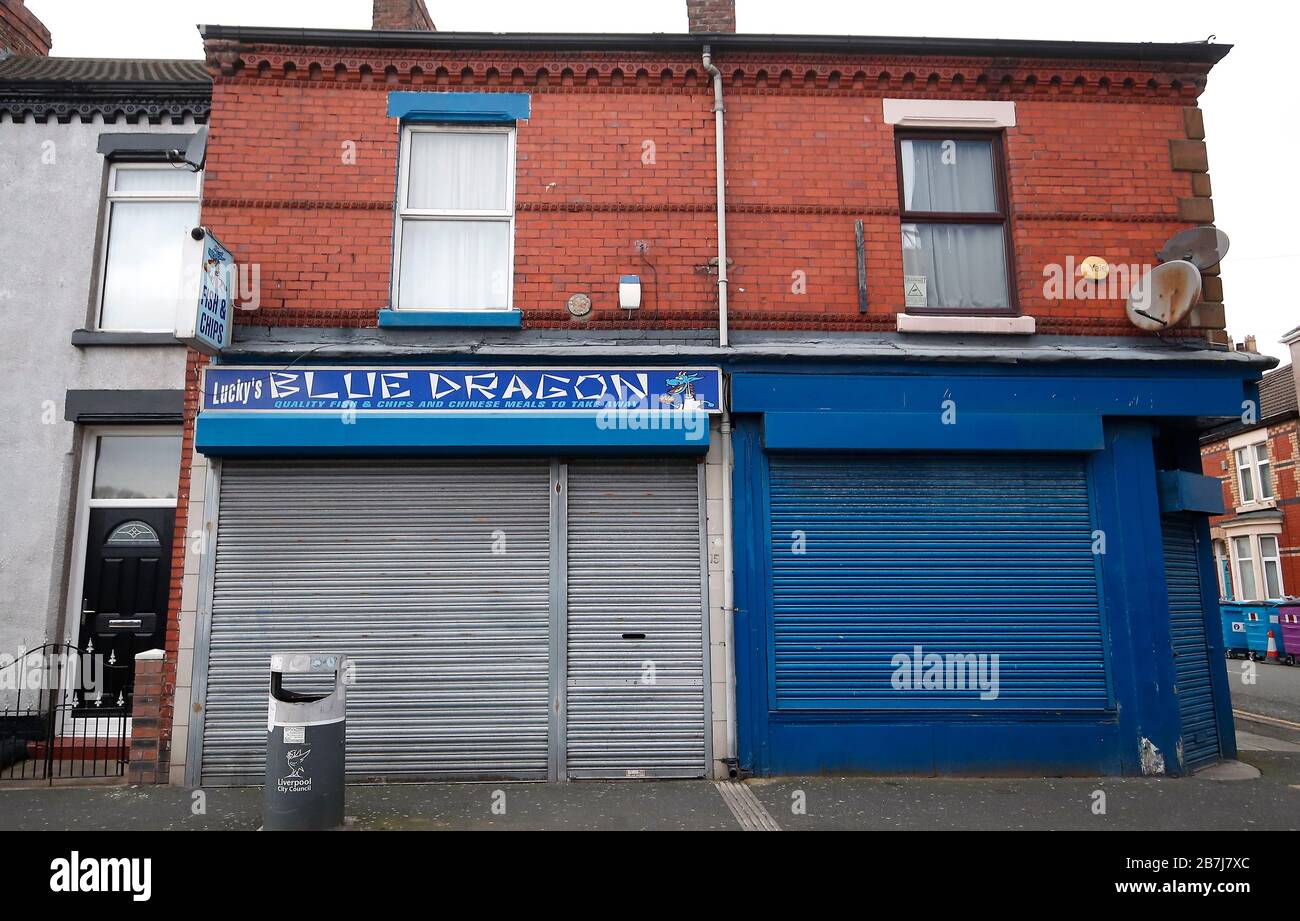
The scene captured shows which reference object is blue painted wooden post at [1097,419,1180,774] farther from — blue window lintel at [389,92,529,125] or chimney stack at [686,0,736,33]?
blue window lintel at [389,92,529,125]

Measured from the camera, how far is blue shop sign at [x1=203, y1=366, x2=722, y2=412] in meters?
7.46

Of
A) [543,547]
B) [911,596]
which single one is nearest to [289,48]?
[543,547]

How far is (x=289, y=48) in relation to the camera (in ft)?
27.7

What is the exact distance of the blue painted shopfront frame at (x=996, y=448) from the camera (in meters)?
→ 7.42

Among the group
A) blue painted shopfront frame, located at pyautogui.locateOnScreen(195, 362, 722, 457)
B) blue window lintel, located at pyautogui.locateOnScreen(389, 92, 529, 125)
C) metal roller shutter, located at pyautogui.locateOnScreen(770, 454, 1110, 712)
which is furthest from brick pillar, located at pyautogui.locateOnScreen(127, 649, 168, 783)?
blue window lintel, located at pyautogui.locateOnScreen(389, 92, 529, 125)

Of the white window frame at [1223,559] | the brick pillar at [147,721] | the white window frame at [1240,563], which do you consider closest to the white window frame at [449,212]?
the brick pillar at [147,721]

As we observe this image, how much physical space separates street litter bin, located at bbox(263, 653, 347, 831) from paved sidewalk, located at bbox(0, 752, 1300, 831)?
376 millimetres

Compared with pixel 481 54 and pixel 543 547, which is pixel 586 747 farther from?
pixel 481 54

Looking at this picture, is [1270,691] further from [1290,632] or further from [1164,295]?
[1164,295]

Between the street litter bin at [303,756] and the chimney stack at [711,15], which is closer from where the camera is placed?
the street litter bin at [303,756]

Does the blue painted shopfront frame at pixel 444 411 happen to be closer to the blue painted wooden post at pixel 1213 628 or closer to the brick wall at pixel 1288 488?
the blue painted wooden post at pixel 1213 628

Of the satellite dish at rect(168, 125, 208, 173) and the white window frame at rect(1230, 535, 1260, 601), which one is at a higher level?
the satellite dish at rect(168, 125, 208, 173)

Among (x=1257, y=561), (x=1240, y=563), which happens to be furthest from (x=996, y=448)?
(x=1240, y=563)

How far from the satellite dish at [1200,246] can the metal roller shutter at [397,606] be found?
6.60 m
